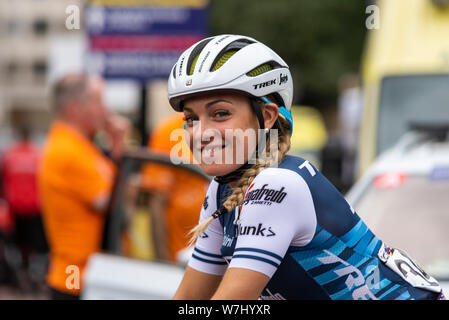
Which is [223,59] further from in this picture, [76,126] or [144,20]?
[144,20]

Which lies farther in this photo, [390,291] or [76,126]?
[76,126]

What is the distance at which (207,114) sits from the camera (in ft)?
6.87

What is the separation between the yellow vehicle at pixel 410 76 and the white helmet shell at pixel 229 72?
14.3ft

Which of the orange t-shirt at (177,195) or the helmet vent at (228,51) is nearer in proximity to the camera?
the helmet vent at (228,51)

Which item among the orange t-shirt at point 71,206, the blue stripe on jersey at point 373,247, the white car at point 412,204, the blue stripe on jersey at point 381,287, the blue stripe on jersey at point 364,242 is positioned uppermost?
the blue stripe on jersey at point 364,242

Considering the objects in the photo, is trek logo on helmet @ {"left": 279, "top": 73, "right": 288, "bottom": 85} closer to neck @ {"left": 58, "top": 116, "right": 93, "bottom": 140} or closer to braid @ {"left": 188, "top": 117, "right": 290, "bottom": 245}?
braid @ {"left": 188, "top": 117, "right": 290, "bottom": 245}

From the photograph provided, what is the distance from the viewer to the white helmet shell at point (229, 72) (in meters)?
2.07

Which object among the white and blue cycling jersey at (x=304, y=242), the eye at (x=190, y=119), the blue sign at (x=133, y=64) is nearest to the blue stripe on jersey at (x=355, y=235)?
the white and blue cycling jersey at (x=304, y=242)

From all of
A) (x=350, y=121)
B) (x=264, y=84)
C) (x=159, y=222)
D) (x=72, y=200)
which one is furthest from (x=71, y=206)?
(x=350, y=121)

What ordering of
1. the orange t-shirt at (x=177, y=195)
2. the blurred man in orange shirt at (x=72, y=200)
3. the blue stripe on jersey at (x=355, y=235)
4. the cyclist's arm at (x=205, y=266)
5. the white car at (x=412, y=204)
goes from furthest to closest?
the blurred man in orange shirt at (x=72, y=200) < the orange t-shirt at (x=177, y=195) < the white car at (x=412, y=204) < the cyclist's arm at (x=205, y=266) < the blue stripe on jersey at (x=355, y=235)

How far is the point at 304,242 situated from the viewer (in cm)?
195

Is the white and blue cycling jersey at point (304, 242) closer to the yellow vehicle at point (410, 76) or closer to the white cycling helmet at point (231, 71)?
the white cycling helmet at point (231, 71)

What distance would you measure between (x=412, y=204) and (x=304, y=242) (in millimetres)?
2187

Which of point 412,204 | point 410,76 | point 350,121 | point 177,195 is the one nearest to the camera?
point 412,204
